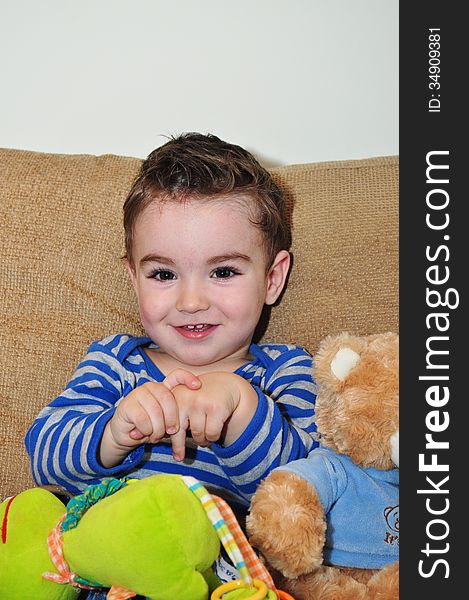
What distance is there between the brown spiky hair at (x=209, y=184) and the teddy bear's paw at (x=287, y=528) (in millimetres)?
485

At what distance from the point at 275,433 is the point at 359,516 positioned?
6.3 inches

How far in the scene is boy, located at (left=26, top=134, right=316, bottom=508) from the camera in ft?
3.77

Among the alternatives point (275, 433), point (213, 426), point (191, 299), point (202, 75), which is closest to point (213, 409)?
point (213, 426)

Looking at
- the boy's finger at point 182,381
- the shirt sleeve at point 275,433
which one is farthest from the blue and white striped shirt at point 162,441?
the boy's finger at point 182,381

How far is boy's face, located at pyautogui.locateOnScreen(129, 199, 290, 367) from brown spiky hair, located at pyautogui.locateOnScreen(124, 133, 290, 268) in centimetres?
2

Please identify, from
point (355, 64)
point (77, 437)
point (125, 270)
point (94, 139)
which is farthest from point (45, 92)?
point (77, 437)

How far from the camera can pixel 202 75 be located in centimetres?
171

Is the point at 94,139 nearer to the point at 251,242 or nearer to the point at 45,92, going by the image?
the point at 45,92

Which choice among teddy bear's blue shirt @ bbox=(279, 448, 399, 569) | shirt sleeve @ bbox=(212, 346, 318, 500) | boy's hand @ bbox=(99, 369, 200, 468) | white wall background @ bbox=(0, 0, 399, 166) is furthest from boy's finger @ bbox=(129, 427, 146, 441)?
white wall background @ bbox=(0, 0, 399, 166)

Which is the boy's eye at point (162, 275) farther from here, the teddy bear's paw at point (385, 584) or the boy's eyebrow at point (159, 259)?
the teddy bear's paw at point (385, 584)

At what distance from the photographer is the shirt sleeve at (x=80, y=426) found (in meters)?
1.18

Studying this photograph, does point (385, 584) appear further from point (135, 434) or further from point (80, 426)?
point (80, 426)

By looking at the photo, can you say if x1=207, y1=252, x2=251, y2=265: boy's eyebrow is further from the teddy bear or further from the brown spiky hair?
the teddy bear

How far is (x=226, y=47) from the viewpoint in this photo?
1.70m
